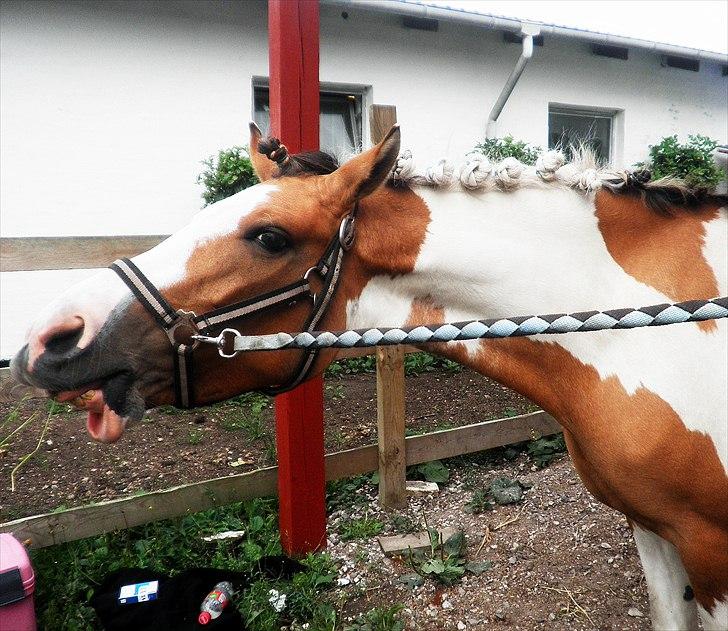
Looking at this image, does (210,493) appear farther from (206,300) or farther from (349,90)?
(349,90)

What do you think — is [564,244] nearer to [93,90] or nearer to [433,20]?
[93,90]

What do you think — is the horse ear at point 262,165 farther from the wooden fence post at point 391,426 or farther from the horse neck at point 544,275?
the wooden fence post at point 391,426

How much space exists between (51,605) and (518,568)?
2237mm

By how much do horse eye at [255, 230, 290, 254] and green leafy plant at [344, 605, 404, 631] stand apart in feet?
5.99

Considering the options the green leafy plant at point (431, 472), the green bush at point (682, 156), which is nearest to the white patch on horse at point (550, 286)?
the green leafy plant at point (431, 472)

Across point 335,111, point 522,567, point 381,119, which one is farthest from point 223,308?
point 335,111

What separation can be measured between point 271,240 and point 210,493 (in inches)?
74.0

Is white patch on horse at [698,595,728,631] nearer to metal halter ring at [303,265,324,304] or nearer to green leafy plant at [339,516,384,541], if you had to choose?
metal halter ring at [303,265,324,304]

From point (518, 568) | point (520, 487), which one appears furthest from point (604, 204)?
point (520, 487)

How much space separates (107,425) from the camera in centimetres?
140

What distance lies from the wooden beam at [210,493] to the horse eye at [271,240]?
1.83 metres

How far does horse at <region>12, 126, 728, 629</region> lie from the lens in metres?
1.41

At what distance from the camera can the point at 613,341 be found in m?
1.53

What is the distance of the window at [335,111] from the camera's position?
5801mm
